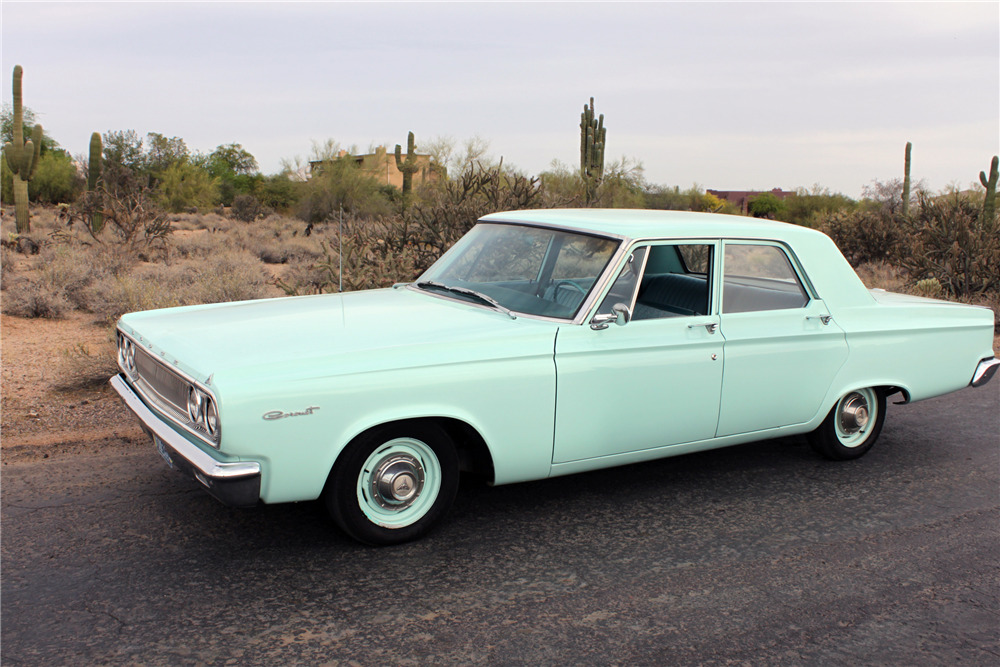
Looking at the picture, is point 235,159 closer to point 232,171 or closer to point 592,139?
point 232,171

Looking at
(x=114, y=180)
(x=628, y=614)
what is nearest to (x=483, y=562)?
(x=628, y=614)

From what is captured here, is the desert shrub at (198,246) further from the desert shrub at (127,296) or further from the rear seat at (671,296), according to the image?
the rear seat at (671,296)

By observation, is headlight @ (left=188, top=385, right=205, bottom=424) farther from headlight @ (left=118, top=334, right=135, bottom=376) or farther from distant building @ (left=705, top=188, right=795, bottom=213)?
distant building @ (left=705, top=188, right=795, bottom=213)

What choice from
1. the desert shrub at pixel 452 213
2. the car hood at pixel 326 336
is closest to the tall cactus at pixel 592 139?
the desert shrub at pixel 452 213

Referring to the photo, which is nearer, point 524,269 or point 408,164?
point 524,269

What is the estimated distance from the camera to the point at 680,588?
3.66m

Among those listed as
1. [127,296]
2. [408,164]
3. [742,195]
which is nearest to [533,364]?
[127,296]

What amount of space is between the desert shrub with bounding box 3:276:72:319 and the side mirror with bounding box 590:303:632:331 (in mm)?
8650

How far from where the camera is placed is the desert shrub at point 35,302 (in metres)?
10.4

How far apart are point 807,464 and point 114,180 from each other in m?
24.8

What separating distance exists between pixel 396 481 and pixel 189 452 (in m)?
0.91

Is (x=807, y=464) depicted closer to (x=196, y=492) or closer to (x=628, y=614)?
(x=628, y=614)

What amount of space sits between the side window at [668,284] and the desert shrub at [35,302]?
8.25 m

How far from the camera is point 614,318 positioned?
4.21m
